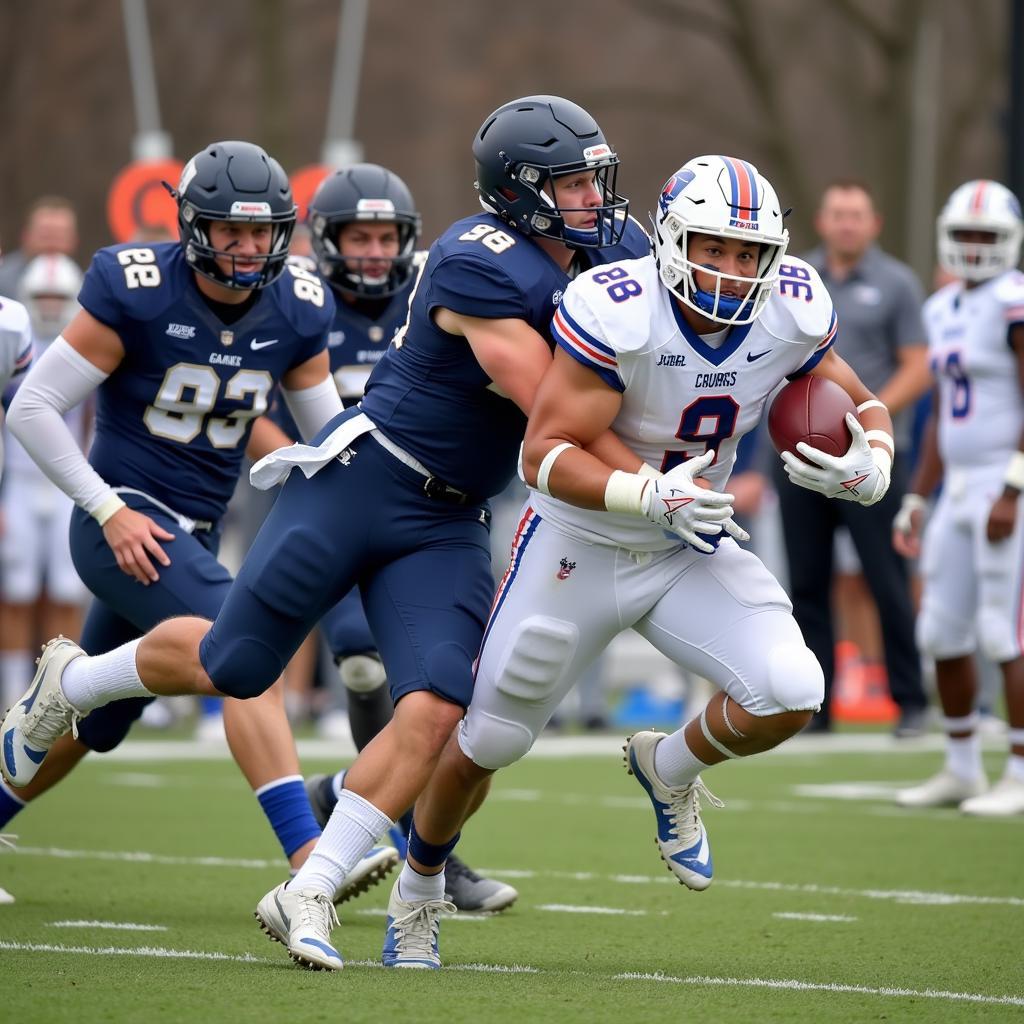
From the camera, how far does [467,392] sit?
4.61 metres

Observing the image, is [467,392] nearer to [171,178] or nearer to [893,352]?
[893,352]

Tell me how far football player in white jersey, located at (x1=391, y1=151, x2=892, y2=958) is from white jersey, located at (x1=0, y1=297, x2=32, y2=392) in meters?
1.68

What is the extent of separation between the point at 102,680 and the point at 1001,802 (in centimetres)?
383

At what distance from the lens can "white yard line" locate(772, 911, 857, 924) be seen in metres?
5.31

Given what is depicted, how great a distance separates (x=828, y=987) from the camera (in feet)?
14.1

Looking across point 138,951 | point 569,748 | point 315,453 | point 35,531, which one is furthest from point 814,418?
point 35,531

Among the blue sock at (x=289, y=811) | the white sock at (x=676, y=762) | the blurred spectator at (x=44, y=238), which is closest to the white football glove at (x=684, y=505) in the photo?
the white sock at (x=676, y=762)

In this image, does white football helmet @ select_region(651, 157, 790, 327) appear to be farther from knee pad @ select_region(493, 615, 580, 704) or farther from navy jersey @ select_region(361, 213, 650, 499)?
knee pad @ select_region(493, 615, 580, 704)

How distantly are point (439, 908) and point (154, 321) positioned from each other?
1.69m

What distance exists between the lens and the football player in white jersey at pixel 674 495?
436 cm

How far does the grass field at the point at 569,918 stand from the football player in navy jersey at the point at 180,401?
0.51m

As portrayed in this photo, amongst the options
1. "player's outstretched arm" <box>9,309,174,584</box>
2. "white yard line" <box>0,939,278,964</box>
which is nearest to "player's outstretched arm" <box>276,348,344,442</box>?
"player's outstretched arm" <box>9,309,174,584</box>

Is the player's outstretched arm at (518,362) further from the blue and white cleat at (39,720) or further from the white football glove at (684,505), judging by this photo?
the blue and white cleat at (39,720)

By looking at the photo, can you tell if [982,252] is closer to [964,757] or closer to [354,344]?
[964,757]
